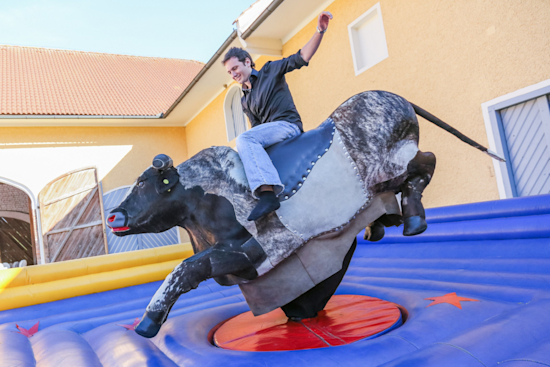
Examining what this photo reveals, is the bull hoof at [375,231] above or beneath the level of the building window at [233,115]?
beneath

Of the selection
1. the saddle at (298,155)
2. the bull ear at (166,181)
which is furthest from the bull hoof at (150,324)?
the saddle at (298,155)

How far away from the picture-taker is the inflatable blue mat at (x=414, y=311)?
1.41m

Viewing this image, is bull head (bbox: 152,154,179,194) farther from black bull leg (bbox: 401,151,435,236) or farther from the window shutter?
the window shutter

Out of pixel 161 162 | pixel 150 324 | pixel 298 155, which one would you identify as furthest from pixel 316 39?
pixel 150 324

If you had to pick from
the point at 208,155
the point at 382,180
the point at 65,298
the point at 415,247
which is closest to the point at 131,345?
the point at 208,155

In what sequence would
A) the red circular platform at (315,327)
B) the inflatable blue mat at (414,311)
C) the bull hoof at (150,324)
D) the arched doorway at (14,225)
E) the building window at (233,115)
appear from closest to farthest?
the inflatable blue mat at (414,311) < the bull hoof at (150,324) < the red circular platform at (315,327) < the building window at (233,115) < the arched doorway at (14,225)

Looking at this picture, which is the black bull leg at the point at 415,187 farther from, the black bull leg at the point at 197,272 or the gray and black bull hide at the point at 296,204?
the black bull leg at the point at 197,272

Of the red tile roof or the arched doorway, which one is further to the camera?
the arched doorway

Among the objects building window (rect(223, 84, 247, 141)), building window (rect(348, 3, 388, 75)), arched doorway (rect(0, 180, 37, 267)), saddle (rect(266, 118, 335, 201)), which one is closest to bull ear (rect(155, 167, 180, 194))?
saddle (rect(266, 118, 335, 201))

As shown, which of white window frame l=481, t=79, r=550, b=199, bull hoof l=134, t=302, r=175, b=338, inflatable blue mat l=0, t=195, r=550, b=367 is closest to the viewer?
inflatable blue mat l=0, t=195, r=550, b=367

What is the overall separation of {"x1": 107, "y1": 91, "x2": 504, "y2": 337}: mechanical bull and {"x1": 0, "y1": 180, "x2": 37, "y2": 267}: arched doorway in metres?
13.9

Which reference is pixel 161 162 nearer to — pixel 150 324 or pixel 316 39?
pixel 150 324

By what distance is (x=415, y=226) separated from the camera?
1889 millimetres

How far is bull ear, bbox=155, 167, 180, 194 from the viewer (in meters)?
1.90
